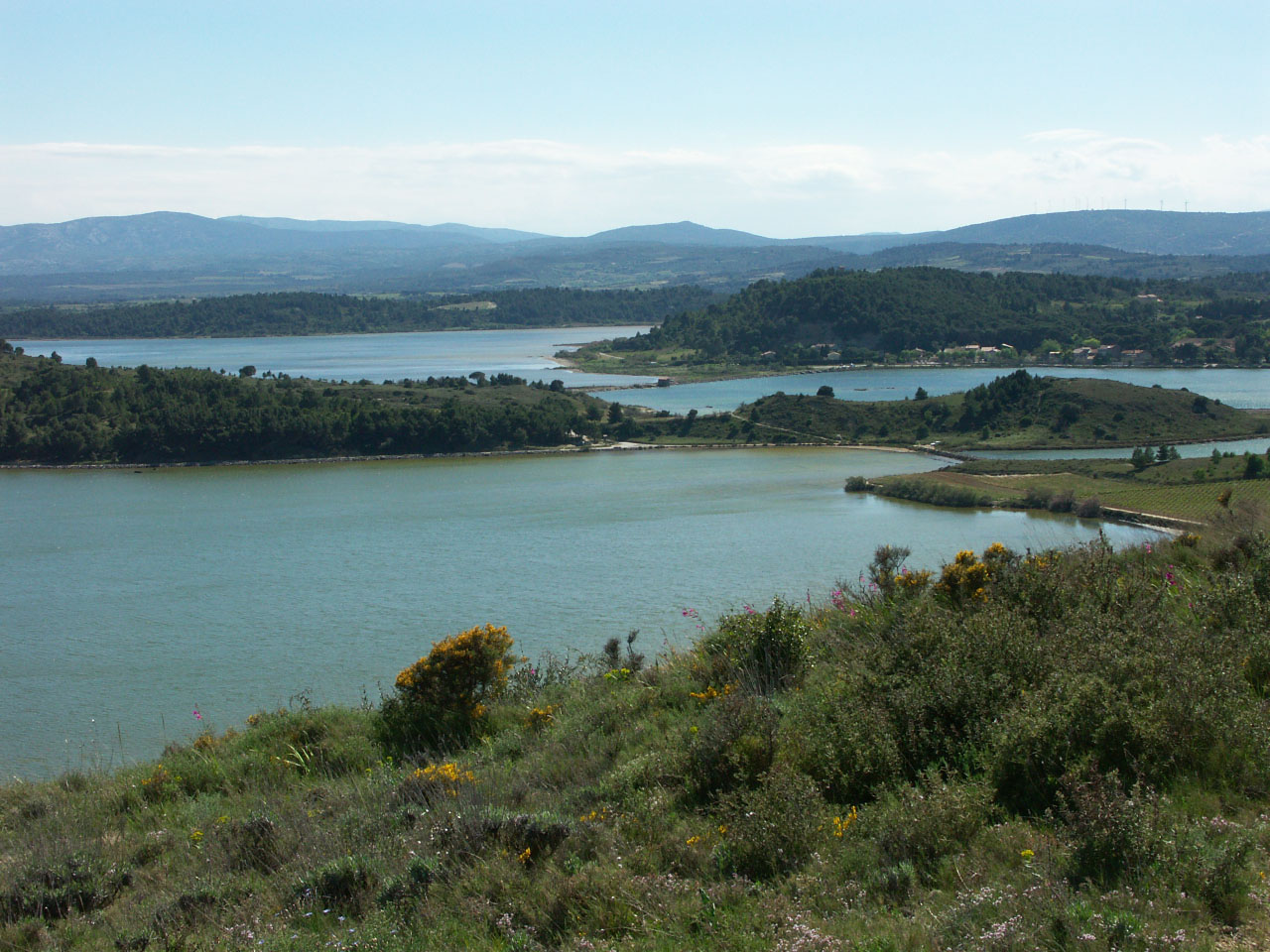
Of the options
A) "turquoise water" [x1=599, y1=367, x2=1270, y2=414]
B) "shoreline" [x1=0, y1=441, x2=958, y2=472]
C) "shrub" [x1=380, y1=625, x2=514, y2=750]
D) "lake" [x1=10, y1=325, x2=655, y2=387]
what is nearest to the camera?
"shrub" [x1=380, y1=625, x2=514, y2=750]

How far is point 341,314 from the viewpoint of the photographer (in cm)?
16725

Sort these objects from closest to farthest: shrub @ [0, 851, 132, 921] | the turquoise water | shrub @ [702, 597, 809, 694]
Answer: shrub @ [0, 851, 132, 921]
shrub @ [702, 597, 809, 694]
the turquoise water

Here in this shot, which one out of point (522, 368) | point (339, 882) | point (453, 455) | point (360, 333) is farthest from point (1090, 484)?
point (360, 333)

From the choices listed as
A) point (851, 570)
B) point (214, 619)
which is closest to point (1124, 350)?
point (851, 570)

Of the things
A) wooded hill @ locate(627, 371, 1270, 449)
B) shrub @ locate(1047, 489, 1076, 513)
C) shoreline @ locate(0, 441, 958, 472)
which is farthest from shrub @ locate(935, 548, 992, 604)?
wooded hill @ locate(627, 371, 1270, 449)

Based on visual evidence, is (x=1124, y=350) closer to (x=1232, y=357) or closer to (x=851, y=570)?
(x=1232, y=357)

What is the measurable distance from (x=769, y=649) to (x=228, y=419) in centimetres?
5543

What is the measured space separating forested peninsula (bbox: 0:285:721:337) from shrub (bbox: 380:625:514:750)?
510 feet

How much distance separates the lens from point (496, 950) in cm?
394

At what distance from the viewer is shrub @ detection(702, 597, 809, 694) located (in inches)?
255

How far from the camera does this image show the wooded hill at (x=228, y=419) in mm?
55625

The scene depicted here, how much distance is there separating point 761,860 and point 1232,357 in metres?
104

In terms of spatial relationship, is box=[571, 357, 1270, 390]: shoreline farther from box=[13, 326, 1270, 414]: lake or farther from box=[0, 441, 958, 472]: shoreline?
box=[0, 441, 958, 472]: shoreline

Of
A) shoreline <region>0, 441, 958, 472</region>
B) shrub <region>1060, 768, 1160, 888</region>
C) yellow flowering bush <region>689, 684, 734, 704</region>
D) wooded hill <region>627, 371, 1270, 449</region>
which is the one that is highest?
shrub <region>1060, 768, 1160, 888</region>
